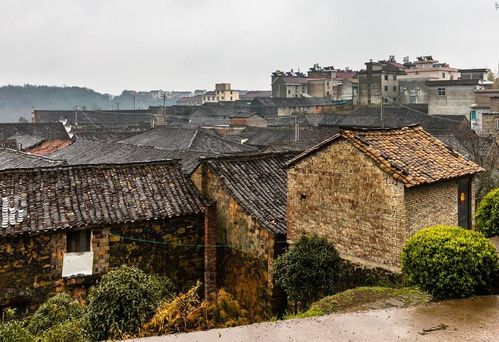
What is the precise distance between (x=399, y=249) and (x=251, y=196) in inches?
217

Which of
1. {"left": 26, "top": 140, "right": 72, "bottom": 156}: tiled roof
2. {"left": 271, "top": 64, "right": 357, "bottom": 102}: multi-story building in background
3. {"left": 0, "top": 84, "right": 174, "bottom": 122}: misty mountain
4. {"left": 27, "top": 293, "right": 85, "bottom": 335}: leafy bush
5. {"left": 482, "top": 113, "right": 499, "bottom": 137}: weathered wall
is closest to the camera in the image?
{"left": 27, "top": 293, "right": 85, "bottom": 335}: leafy bush

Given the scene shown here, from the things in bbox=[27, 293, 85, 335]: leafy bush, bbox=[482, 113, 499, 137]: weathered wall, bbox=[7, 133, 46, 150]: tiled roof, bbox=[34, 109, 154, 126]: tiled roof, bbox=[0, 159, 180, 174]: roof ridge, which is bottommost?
bbox=[27, 293, 85, 335]: leafy bush

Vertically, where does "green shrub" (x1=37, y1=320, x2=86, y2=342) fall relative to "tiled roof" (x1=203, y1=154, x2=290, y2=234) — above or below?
below

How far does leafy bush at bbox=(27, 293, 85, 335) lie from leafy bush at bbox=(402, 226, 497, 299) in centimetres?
612

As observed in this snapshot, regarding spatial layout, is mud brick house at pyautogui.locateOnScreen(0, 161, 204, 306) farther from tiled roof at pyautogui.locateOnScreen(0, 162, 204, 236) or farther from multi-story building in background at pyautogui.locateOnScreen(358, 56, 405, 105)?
multi-story building in background at pyautogui.locateOnScreen(358, 56, 405, 105)

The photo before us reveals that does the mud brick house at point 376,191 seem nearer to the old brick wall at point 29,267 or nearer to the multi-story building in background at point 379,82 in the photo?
the old brick wall at point 29,267

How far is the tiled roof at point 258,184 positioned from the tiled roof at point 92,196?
1181 millimetres

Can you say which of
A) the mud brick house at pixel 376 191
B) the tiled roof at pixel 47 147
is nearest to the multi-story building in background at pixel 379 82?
the tiled roof at pixel 47 147

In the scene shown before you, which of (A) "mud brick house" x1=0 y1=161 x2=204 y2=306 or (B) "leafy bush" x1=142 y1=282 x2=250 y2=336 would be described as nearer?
(B) "leafy bush" x1=142 y1=282 x2=250 y2=336

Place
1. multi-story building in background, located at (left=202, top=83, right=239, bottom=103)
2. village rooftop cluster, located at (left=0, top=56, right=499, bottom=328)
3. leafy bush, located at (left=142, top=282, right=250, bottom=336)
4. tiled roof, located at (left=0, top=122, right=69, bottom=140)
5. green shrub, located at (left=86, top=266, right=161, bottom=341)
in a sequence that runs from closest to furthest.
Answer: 1. leafy bush, located at (left=142, top=282, right=250, bottom=336)
2. green shrub, located at (left=86, top=266, right=161, bottom=341)
3. village rooftop cluster, located at (left=0, top=56, right=499, bottom=328)
4. tiled roof, located at (left=0, top=122, right=69, bottom=140)
5. multi-story building in background, located at (left=202, top=83, right=239, bottom=103)

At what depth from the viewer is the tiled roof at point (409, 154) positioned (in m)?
11.0

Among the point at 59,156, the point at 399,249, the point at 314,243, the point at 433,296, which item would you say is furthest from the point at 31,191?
the point at 59,156

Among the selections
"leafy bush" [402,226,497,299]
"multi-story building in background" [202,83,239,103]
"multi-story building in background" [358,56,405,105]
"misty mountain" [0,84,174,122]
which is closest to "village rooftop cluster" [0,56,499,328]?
"leafy bush" [402,226,497,299]

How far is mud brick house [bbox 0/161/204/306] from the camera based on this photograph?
13.6m
